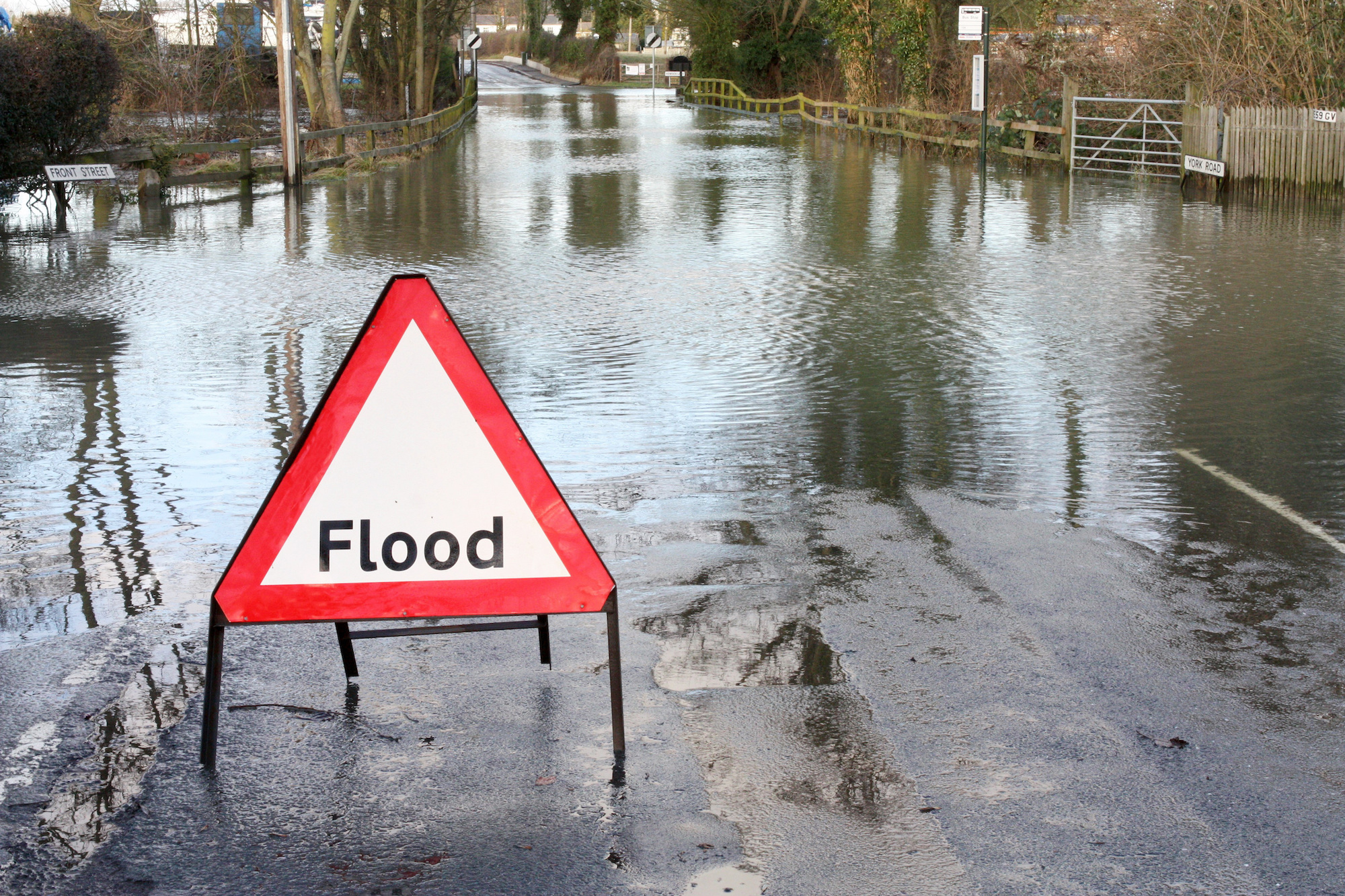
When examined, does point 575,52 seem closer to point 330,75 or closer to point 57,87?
point 330,75

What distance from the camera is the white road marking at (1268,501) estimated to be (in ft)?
19.3

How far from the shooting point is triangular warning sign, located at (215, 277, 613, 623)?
374 centimetres

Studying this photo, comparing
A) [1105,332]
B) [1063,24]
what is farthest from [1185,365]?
[1063,24]

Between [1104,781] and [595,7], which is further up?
[595,7]

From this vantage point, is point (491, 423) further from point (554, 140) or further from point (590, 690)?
point (554, 140)

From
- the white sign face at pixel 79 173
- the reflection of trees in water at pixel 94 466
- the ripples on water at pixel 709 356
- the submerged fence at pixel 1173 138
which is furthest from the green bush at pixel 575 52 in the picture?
the reflection of trees in water at pixel 94 466

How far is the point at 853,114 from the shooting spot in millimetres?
41688

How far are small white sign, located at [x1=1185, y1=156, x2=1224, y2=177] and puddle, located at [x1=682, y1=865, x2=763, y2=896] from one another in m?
19.7

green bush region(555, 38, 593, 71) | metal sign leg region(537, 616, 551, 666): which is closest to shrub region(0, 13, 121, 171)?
metal sign leg region(537, 616, 551, 666)

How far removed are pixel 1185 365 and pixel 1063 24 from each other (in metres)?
22.7

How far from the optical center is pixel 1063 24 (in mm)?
29812

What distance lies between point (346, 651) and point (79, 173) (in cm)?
1628

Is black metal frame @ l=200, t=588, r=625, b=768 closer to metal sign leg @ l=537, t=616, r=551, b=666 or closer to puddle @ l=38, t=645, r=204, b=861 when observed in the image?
puddle @ l=38, t=645, r=204, b=861

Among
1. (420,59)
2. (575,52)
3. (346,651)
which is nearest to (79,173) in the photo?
(346,651)
